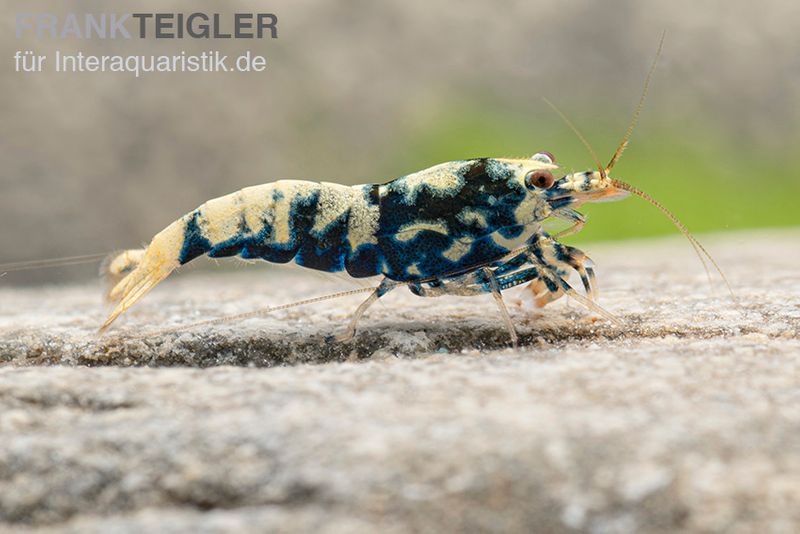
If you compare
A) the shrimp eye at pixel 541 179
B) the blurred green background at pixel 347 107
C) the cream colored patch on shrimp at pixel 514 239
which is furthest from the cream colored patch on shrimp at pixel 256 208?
the blurred green background at pixel 347 107

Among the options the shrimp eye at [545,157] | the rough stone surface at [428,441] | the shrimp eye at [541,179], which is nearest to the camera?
the rough stone surface at [428,441]

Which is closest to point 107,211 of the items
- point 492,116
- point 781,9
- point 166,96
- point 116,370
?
point 166,96

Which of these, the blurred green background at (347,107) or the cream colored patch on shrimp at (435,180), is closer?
the cream colored patch on shrimp at (435,180)

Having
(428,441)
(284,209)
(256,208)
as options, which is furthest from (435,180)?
(428,441)

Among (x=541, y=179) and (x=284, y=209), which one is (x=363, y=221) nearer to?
(x=284, y=209)

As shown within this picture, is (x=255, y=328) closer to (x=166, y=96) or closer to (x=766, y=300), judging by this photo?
(x=766, y=300)

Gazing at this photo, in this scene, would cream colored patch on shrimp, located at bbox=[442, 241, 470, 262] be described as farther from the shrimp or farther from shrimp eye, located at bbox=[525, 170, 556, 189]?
shrimp eye, located at bbox=[525, 170, 556, 189]

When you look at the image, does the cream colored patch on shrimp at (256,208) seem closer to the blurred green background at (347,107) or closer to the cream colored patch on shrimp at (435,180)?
the cream colored patch on shrimp at (435,180)

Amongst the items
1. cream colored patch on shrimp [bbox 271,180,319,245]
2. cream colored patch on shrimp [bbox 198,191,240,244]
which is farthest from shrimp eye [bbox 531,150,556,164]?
cream colored patch on shrimp [bbox 198,191,240,244]
